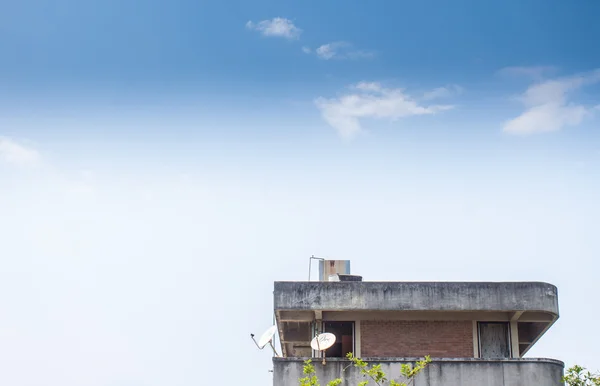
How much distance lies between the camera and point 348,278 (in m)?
22.6

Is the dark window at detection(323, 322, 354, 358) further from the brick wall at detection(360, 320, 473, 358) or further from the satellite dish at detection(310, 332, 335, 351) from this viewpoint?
the satellite dish at detection(310, 332, 335, 351)

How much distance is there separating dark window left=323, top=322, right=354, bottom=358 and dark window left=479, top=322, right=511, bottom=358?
290 cm

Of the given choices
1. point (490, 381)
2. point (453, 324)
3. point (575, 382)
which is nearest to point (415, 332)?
point (453, 324)

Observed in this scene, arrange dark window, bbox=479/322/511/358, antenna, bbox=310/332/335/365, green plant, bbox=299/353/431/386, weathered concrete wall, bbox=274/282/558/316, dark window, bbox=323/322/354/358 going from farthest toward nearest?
dark window, bbox=323/322/354/358
dark window, bbox=479/322/511/358
weathered concrete wall, bbox=274/282/558/316
antenna, bbox=310/332/335/365
green plant, bbox=299/353/431/386

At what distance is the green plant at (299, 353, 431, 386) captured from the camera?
59.5 ft

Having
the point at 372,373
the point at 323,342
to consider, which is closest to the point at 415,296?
the point at 323,342

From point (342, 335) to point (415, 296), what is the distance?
215 centimetres

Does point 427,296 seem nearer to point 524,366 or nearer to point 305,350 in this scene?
point 524,366

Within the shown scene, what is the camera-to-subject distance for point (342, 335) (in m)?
21.8

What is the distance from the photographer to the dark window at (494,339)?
2119 cm

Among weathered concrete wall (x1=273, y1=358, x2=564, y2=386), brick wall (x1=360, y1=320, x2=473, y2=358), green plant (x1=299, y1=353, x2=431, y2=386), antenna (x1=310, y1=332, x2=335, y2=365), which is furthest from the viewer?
brick wall (x1=360, y1=320, x2=473, y2=358)

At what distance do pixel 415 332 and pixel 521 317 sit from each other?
2.39 metres

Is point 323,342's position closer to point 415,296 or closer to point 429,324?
point 415,296

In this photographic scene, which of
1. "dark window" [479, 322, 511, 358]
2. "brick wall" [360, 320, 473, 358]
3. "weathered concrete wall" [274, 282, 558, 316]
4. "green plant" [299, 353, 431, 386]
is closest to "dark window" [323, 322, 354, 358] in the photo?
"brick wall" [360, 320, 473, 358]
